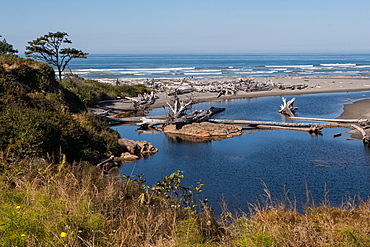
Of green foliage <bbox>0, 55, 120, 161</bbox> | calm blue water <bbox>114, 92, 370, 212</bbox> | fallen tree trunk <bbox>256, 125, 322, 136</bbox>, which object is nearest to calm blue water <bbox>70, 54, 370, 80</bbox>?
fallen tree trunk <bbox>256, 125, 322, 136</bbox>

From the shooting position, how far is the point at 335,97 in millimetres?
41344

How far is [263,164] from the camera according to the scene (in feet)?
57.0

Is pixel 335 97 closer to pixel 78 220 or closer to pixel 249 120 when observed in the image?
pixel 249 120

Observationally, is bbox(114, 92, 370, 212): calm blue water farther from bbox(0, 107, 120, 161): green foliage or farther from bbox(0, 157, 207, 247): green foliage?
bbox(0, 157, 207, 247): green foliage

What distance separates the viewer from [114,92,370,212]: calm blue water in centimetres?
1359

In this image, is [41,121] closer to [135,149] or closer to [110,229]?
[135,149]

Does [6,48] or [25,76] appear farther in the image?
[6,48]

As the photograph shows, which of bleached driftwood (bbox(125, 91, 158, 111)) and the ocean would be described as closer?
the ocean

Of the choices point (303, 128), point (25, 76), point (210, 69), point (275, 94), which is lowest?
point (210, 69)

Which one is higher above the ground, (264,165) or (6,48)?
(6,48)

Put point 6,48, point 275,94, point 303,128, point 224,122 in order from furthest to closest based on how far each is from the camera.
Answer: point 275,94 < point 6,48 < point 224,122 < point 303,128

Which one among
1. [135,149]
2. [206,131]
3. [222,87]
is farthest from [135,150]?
[222,87]

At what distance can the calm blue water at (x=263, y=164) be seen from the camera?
13586 mm

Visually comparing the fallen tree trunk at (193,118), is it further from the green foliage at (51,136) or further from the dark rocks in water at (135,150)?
the green foliage at (51,136)
